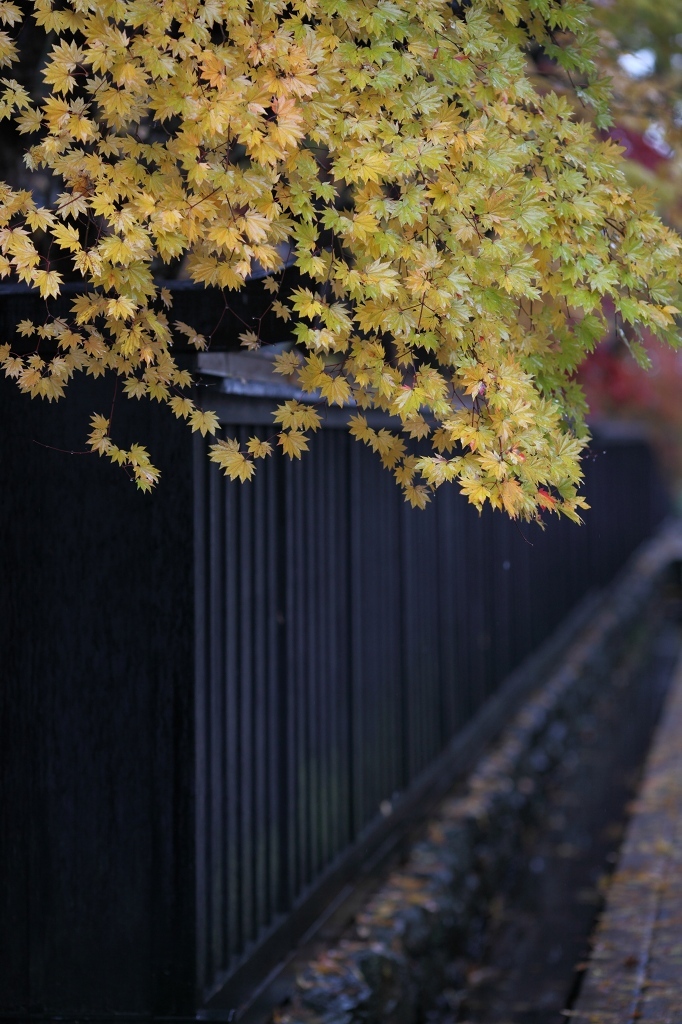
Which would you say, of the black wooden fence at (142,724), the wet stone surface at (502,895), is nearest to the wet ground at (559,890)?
the wet stone surface at (502,895)

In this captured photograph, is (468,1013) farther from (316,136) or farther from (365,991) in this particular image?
(316,136)

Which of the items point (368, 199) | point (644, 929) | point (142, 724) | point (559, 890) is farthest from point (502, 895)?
point (368, 199)

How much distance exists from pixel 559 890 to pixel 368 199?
20.7ft

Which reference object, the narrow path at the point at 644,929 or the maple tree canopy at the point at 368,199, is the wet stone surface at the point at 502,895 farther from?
the maple tree canopy at the point at 368,199

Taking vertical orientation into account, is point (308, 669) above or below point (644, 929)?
above

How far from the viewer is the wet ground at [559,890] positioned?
644cm

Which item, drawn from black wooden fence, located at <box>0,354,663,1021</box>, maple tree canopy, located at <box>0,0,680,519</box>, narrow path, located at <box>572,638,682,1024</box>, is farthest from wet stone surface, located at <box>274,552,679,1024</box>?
maple tree canopy, located at <box>0,0,680,519</box>

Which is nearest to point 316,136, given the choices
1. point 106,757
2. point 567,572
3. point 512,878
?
point 106,757

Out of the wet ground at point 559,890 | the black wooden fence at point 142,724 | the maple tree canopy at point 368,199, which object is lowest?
the wet ground at point 559,890

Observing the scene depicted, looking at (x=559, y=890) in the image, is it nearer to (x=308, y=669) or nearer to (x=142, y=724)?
(x=308, y=669)

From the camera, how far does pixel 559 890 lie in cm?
827

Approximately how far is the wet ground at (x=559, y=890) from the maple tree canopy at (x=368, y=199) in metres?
4.04

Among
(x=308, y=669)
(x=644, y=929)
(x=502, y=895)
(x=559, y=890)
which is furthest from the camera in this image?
(x=559, y=890)

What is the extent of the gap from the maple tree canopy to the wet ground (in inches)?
159
